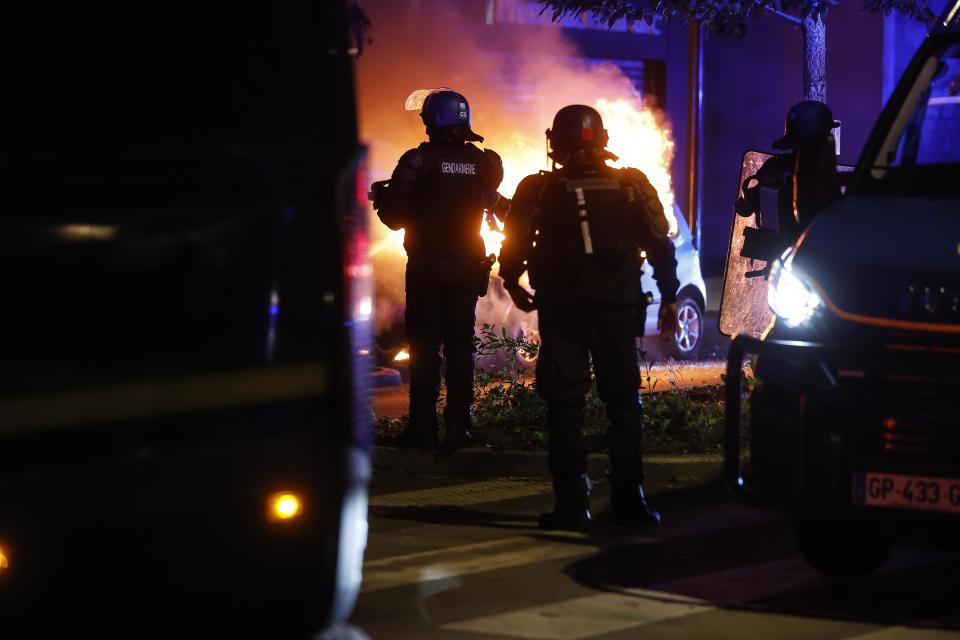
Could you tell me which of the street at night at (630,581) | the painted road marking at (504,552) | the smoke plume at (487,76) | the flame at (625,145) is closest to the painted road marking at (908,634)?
the street at night at (630,581)

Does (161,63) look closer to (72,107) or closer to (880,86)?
(72,107)

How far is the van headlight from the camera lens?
5.41 meters

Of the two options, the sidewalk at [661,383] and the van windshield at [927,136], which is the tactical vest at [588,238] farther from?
the sidewalk at [661,383]

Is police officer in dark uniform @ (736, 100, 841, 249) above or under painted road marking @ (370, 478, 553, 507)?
above

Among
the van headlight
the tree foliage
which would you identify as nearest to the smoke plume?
the tree foliage

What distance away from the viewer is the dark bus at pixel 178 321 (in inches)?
132

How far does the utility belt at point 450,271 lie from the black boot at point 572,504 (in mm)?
1986

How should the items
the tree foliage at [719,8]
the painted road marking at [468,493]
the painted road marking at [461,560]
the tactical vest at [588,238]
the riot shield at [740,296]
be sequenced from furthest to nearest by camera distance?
1. the tree foliage at [719,8]
2. the riot shield at [740,296]
3. the painted road marking at [468,493]
4. the tactical vest at [588,238]
5. the painted road marking at [461,560]

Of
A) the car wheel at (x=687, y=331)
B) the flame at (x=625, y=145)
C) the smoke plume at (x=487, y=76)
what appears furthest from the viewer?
the smoke plume at (x=487, y=76)

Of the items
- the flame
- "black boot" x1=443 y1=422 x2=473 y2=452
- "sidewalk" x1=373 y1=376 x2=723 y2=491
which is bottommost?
"sidewalk" x1=373 y1=376 x2=723 y2=491

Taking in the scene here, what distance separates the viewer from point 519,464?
833 cm

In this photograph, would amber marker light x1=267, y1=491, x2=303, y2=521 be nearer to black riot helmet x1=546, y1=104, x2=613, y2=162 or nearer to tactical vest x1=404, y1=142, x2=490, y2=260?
black riot helmet x1=546, y1=104, x2=613, y2=162

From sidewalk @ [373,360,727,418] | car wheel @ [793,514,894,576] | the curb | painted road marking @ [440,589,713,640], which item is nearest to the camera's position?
painted road marking @ [440,589,713,640]

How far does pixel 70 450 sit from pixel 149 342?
0.29 metres
